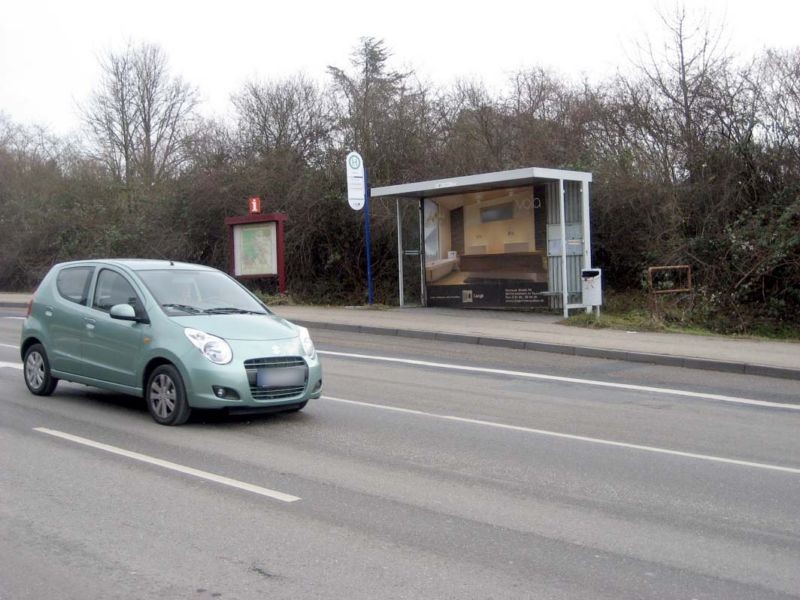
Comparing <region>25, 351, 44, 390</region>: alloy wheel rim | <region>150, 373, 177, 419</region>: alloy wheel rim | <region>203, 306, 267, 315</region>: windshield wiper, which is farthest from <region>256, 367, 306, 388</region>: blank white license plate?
<region>25, 351, 44, 390</region>: alloy wheel rim

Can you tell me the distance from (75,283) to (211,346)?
2.65m

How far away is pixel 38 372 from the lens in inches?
403

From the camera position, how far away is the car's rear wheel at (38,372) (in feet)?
33.1

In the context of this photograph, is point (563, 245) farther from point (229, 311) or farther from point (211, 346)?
point (211, 346)

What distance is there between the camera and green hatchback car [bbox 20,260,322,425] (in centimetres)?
825

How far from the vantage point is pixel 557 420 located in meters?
9.29

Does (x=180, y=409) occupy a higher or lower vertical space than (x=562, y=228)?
lower

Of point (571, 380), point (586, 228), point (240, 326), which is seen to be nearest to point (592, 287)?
point (586, 228)

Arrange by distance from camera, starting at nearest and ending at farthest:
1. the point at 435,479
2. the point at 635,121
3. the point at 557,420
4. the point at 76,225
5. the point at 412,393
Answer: the point at 435,479 → the point at 557,420 → the point at 412,393 → the point at 635,121 → the point at 76,225

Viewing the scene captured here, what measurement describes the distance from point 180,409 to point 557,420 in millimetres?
4021

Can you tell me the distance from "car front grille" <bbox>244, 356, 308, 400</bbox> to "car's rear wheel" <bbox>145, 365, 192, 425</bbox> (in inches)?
26.6

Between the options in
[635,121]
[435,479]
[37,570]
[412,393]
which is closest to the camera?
[37,570]

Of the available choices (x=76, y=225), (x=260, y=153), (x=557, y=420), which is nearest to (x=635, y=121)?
(x=260, y=153)

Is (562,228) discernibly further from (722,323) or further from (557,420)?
(557,420)
